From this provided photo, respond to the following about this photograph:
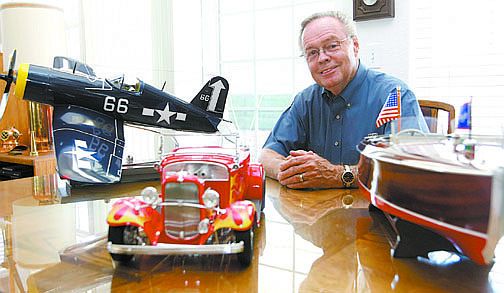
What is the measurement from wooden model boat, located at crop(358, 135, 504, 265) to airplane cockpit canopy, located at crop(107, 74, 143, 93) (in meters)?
0.74

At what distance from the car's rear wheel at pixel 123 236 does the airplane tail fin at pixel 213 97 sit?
2.23 ft

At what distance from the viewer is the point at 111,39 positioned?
8.56ft

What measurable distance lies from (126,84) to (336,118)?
916mm

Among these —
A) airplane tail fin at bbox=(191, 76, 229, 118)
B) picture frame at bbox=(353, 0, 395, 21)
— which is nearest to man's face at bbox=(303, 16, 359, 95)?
airplane tail fin at bbox=(191, 76, 229, 118)

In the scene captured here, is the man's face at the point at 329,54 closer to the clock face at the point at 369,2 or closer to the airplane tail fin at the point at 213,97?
the airplane tail fin at the point at 213,97

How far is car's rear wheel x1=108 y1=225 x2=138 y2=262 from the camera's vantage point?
56 centimetres

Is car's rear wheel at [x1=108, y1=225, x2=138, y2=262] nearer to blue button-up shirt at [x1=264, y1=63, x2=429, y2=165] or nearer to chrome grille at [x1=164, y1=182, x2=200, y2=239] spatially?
chrome grille at [x1=164, y1=182, x2=200, y2=239]

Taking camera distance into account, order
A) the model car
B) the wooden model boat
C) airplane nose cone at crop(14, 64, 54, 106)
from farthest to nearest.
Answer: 1. airplane nose cone at crop(14, 64, 54, 106)
2. the model car
3. the wooden model boat

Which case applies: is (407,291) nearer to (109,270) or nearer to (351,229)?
(351,229)

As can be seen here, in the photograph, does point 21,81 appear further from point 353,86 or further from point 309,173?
point 353,86

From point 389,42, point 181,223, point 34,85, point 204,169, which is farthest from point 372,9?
point 181,223

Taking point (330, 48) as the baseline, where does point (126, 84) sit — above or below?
below

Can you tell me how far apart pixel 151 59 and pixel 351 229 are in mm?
2070

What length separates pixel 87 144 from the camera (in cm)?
99
